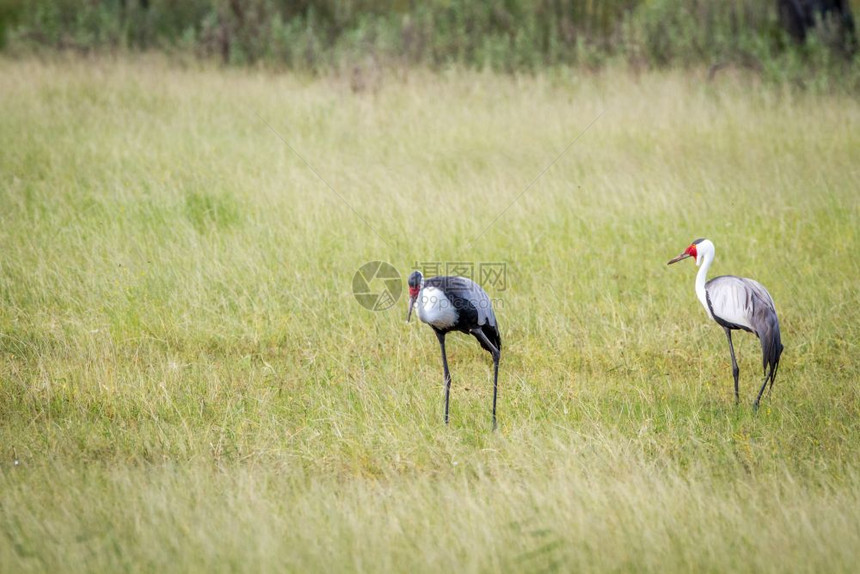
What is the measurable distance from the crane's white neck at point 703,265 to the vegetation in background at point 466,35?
23.2 ft

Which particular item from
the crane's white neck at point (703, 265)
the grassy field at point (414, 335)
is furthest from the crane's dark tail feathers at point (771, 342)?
the crane's white neck at point (703, 265)

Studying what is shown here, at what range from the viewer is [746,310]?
5137 mm

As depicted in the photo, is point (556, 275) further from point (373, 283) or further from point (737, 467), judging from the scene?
point (737, 467)

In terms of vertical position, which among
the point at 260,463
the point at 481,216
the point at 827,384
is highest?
the point at 481,216

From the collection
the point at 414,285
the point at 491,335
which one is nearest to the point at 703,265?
the point at 491,335

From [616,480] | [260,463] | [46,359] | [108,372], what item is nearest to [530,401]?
[616,480]

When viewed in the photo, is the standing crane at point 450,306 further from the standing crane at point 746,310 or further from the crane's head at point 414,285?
the standing crane at point 746,310

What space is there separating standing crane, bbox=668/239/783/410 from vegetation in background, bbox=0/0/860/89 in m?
7.51

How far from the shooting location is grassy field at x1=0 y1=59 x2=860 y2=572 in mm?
3746

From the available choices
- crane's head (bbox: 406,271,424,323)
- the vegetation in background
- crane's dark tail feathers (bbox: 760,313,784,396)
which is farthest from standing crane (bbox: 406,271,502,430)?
the vegetation in background

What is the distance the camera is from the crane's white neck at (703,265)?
17.7 feet

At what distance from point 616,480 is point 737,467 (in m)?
0.70

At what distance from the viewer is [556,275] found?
7.01 m

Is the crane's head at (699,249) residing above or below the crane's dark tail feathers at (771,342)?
above
